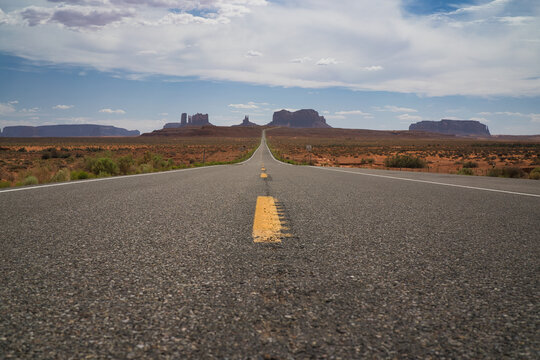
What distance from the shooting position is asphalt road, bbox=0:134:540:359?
115cm

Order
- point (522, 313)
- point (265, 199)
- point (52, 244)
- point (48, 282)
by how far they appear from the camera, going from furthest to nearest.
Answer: point (265, 199), point (52, 244), point (48, 282), point (522, 313)

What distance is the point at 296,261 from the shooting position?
1.95 meters

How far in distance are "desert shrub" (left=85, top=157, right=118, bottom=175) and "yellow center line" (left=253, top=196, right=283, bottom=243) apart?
380 inches

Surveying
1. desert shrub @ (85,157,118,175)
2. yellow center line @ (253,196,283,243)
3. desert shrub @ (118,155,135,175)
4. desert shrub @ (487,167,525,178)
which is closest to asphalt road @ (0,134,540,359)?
yellow center line @ (253,196,283,243)

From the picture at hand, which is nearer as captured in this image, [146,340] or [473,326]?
[146,340]

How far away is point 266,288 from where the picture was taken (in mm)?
1569

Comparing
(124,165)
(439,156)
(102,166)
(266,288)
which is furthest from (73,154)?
(439,156)

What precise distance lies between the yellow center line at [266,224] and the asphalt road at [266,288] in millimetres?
100

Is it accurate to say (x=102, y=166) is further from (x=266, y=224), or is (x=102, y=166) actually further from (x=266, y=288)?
(x=266, y=288)

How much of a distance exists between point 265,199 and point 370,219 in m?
1.54

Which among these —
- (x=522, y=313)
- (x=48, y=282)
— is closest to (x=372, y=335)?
(x=522, y=313)

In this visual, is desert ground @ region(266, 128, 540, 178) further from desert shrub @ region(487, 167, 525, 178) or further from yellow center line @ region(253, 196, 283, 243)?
yellow center line @ region(253, 196, 283, 243)

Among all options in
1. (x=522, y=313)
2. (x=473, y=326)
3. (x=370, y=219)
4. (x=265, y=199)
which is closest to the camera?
(x=473, y=326)

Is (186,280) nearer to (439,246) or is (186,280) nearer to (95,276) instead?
(95,276)
